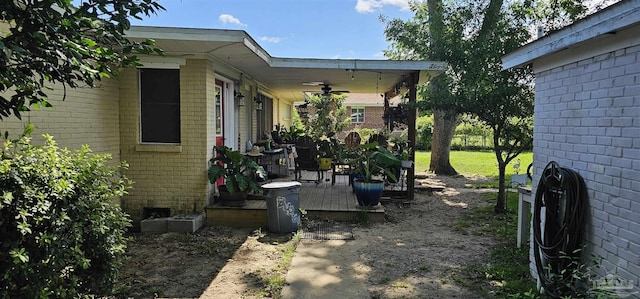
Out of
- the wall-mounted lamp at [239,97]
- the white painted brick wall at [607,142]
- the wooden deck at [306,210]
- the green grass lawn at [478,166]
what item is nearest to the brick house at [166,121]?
the wooden deck at [306,210]

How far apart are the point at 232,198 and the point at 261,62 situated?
2414 mm

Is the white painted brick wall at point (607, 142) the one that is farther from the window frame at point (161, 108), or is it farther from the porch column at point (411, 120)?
the window frame at point (161, 108)

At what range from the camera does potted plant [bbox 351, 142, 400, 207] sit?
6.40 metres

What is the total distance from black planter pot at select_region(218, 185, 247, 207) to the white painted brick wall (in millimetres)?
4430

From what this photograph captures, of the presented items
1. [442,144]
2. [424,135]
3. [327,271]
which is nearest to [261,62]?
[327,271]

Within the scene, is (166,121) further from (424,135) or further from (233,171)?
(424,135)

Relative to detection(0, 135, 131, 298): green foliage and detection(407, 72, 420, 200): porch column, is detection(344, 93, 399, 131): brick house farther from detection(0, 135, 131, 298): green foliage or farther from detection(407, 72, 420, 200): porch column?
detection(0, 135, 131, 298): green foliage

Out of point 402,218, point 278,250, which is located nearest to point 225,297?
point 278,250

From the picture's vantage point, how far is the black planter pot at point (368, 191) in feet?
20.9

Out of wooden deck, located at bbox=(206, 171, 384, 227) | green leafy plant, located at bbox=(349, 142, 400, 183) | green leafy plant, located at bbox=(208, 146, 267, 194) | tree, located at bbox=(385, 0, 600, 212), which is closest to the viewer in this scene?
green leafy plant, located at bbox=(208, 146, 267, 194)

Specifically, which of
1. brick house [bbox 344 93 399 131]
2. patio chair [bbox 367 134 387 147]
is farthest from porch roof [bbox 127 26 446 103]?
brick house [bbox 344 93 399 131]

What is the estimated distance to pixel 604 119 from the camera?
2.78 metres

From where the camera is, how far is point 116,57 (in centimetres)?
254

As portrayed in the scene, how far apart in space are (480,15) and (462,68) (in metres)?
1.44
